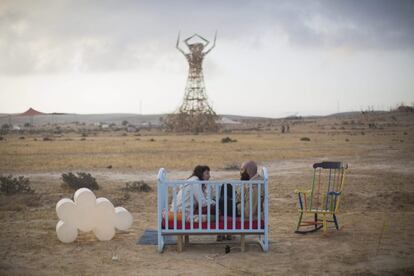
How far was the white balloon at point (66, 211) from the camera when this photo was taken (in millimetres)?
8703

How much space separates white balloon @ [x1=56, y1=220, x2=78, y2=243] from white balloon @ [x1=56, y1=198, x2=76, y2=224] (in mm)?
77

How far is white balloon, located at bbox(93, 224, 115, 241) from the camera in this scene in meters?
8.87

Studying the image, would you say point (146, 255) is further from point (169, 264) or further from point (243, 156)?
point (243, 156)

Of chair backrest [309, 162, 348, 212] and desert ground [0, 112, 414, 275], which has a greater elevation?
chair backrest [309, 162, 348, 212]

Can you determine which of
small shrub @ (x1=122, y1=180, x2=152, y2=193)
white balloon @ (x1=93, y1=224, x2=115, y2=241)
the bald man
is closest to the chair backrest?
the bald man

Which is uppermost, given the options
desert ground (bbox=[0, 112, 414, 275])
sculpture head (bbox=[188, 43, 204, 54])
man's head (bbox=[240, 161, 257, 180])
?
sculpture head (bbox=[188, 43, 204, 54])

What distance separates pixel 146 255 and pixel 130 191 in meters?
7.42

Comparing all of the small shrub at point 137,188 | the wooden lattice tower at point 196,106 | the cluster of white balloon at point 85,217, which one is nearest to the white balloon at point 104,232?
A: the cluster of white balloon at point 85,217

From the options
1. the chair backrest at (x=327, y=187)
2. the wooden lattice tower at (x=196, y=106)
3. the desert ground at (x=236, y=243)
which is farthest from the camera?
the wooden lattice tower at (x=196, y=106)

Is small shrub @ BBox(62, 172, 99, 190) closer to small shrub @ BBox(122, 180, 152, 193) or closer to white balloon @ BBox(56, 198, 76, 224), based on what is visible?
small shrub @ BBox(122, 180, 152, 193)

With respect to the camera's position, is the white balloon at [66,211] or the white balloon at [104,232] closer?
the white balloon at [66,211]

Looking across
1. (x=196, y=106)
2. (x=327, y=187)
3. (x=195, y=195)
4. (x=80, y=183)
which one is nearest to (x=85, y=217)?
(x=195, y=195)

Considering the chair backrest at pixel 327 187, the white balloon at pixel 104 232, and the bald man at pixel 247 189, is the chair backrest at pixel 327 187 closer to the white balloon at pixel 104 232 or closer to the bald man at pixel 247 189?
the bald man at pixel 247 189

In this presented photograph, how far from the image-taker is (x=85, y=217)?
349 inches
